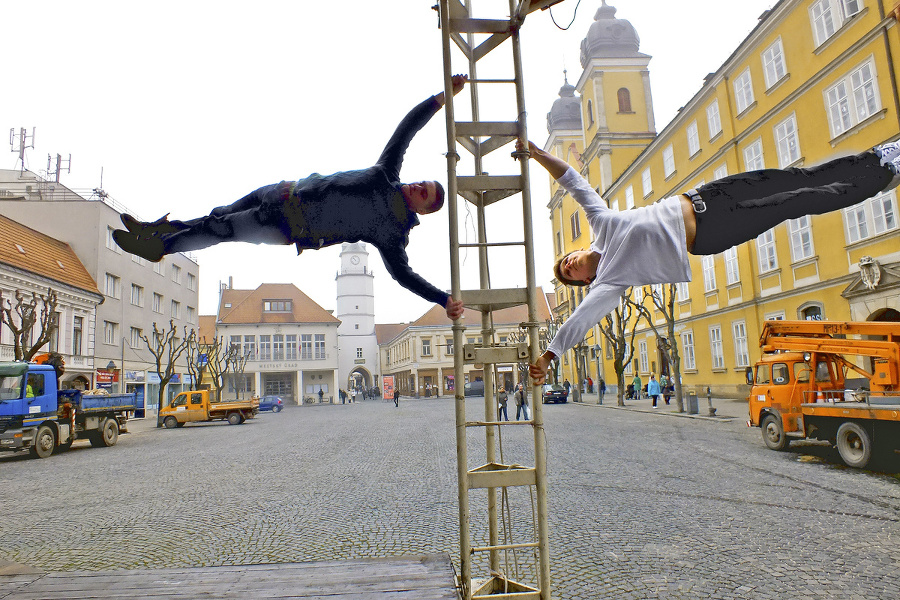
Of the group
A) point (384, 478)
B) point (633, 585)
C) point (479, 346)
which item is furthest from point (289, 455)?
point (479, 346)

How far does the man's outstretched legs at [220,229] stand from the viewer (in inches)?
146

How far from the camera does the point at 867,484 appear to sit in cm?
928

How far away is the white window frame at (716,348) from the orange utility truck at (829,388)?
13959 mm

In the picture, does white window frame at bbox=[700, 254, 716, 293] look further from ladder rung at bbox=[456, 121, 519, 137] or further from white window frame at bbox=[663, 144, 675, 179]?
ladder rung at bbox=[456, 121, 519, 137]

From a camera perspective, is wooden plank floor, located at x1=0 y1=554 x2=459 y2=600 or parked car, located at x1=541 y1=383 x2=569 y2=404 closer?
wooden plank floor, located at x1=0 y1=554 x2=459 y2=600

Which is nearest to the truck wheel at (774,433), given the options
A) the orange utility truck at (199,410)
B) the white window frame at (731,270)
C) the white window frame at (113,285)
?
the white window frame at (731,270)

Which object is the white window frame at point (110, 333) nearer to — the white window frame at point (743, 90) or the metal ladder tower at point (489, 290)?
the white window frame at point (743, 90)

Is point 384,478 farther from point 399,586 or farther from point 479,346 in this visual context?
point 479,346

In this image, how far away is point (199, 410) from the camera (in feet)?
101

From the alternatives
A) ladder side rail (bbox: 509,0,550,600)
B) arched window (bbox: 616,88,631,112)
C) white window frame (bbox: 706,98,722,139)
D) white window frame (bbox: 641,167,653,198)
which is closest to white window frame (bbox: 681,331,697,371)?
white window frame (bbox: 641,167,653,198)

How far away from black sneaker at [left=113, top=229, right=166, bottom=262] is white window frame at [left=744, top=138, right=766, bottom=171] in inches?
567

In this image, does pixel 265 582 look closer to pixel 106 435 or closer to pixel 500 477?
pixel 500 477

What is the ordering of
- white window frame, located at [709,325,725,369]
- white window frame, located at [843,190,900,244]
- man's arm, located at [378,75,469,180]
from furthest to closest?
white window frame, located at [709,325,725,369], white window frame, located at [843,190,900,244], man's arm, located at [378,75,469,180]

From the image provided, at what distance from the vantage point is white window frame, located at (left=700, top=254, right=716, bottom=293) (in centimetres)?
2684
